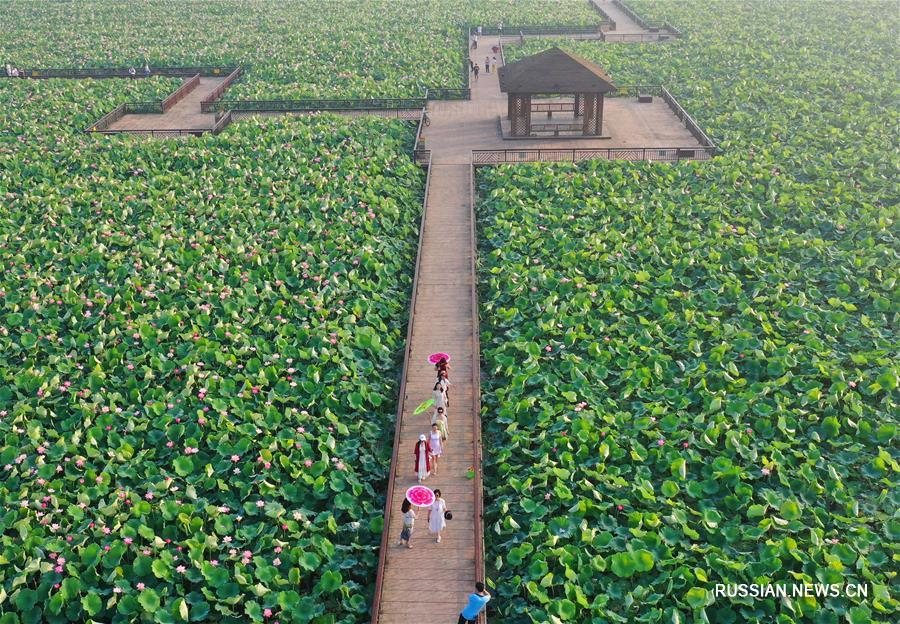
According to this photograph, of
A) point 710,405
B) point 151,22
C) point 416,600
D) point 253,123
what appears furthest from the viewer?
point 151,22

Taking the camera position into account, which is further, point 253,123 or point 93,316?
point 253,123

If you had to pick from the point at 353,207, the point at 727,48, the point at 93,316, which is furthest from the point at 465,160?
the point at 727,48

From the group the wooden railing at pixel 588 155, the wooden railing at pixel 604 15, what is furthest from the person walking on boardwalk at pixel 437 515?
the wooden railing at pixel 604 15

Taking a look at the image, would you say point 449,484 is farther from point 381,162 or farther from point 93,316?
point 381,162

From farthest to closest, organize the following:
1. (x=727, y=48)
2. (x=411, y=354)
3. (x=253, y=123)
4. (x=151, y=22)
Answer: (x=151, y=22)
(x=727, y=48)
(x=253, y=123)
(x=411, y=354)

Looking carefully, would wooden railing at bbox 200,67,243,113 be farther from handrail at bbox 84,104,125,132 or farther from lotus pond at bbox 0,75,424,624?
lotus pond at bbox 0,75,424,624

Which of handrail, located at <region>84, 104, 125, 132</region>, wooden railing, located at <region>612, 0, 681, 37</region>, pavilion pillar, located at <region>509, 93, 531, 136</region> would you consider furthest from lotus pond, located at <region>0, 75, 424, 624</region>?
wooden railing, located at <region>612, 0, 681, 37</region>

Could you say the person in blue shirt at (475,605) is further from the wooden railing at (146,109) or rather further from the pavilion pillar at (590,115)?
the wooden railing at (146,109)
